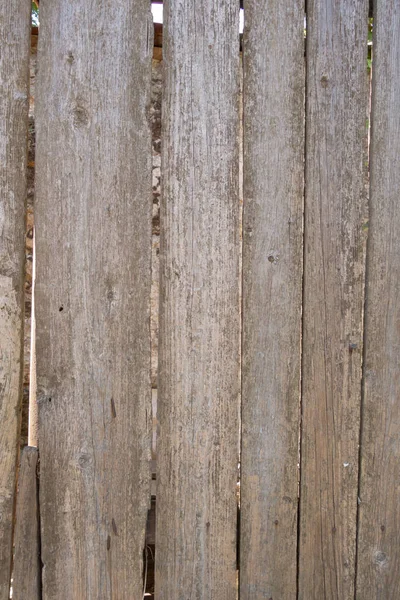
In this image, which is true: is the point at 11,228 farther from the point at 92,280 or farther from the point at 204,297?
the point at 204,297

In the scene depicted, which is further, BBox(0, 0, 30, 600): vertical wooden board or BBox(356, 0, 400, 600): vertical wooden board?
BBox(356, 0, 400, 600): vertical wooden board

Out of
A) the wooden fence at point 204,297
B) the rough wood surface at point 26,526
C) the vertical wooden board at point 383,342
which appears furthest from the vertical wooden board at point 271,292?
the rough wood surface at point 26,526

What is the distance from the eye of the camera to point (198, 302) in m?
1.63

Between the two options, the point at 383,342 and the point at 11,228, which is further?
the point at 383,342

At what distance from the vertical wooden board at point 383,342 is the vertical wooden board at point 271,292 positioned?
230mm

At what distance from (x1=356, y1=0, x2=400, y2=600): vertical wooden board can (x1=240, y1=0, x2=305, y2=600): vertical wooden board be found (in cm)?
23

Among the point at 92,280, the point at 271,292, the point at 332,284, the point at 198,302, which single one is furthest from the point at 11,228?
the point at 332,284

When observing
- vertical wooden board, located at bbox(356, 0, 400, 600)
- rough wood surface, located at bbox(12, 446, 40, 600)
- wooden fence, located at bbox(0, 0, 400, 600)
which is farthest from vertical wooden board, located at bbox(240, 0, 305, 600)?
rough wood surface, located at bbox(12, 446, 40, 600)

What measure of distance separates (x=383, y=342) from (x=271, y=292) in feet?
1.30

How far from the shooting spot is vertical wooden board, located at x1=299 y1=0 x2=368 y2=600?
1649 mm

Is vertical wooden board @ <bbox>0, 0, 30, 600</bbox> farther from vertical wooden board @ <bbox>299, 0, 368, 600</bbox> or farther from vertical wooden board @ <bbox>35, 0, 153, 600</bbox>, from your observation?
vertical wooden board @ <bbox>299, 0, 368, 600</bbox>

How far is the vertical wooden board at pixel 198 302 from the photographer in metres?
1.61

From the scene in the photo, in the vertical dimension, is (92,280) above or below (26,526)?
above

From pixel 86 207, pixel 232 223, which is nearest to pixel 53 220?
pixel 86 207
